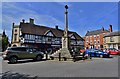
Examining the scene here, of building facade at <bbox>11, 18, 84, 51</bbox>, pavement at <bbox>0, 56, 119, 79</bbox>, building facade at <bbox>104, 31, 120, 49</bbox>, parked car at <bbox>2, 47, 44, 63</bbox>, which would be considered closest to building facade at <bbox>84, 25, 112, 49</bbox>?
building facade at <bbox>104, 31, 120, 49</bbox>

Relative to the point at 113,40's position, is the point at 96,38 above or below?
above

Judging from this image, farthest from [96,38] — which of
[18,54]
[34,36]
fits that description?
[18,54]

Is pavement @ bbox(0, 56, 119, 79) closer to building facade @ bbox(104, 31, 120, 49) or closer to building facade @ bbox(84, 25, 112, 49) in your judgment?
building facade @ bbox(104, 31, 120, 49)

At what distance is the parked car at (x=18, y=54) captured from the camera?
15711mm

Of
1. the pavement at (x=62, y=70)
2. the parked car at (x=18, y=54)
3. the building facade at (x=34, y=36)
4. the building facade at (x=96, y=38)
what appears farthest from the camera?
the building facade at (x=96, y=38)

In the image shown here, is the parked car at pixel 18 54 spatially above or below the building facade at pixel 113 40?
below

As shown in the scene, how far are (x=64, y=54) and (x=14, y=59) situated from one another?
6.22m

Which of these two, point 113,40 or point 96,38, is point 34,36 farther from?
point 96,38

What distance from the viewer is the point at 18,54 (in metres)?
16.3

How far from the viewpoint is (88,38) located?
229ft

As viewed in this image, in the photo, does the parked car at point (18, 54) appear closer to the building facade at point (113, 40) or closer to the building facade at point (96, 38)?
the building facade at point (113, 40)

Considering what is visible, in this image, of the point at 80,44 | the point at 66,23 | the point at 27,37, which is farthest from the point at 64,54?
the point at 80,44

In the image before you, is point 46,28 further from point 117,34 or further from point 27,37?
point 117,34

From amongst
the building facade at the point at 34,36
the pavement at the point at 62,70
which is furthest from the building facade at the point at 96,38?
the pavement at the point at 62,70
